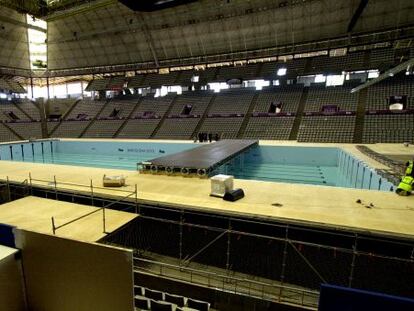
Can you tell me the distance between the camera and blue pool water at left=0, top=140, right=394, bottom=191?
1009cm

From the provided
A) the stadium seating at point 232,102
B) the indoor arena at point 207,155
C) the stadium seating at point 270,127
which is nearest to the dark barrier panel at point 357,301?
the indoor arena at point 207,155

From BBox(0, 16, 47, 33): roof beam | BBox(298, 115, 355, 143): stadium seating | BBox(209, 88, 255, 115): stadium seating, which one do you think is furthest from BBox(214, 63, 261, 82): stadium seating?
BBox(0, 16, 47, 33): roof beam

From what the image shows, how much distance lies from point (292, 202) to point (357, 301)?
307 centimetres

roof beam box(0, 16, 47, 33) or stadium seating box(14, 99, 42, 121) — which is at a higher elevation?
roof beam box(0, 16, 47, 33)

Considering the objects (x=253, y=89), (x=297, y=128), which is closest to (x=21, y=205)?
(x=297, y=128)

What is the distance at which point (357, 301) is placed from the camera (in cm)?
210

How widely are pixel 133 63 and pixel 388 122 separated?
823 inches

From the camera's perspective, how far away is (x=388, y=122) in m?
15.5

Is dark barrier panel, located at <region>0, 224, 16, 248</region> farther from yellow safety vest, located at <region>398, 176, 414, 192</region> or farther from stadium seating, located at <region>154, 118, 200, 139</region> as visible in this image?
stadium seating, located at <region>154, 118, 200, 139</region>

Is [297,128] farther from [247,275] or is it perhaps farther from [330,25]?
[247,275]

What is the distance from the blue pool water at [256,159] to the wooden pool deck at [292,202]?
1.44 m

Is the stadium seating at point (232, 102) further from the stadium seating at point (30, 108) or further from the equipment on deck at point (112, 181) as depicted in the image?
the stadium seating at point (30, 108)

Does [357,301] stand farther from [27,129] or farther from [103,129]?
[27,129]

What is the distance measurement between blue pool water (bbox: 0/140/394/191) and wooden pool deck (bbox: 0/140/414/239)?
4.73 ft
